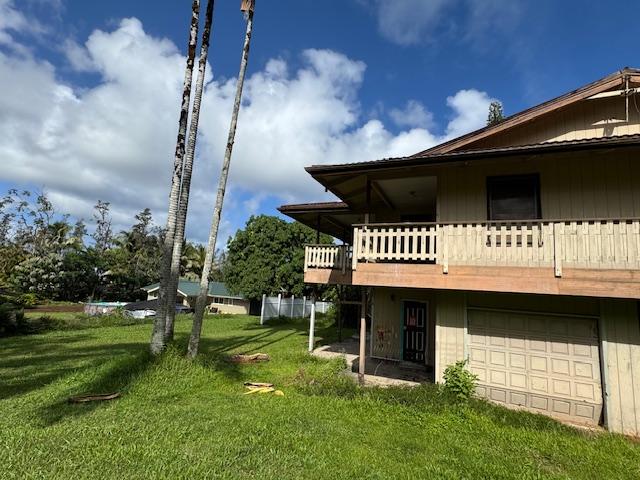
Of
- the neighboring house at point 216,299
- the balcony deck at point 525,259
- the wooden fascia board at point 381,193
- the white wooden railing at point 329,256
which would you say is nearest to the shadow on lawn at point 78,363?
the white wooden railing at point 329,256

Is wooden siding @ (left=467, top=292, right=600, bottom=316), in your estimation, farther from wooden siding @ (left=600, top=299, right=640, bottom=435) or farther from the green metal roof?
the green metal roof

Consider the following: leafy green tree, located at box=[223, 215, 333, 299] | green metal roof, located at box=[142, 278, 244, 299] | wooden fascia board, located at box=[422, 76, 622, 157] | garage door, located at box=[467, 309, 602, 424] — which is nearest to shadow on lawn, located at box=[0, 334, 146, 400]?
garage door, located at box=[467, 309, 602, 424]

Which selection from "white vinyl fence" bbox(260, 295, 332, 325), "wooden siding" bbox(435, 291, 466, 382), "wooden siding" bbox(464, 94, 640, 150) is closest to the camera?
"wooden siding" bbox(435, 291, 466, 382)

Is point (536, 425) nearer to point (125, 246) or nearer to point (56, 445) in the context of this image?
point (56, 445)

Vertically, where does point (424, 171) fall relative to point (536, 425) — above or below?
above

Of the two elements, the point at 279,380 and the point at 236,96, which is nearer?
the point at 279,380

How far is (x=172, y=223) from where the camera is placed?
972cm

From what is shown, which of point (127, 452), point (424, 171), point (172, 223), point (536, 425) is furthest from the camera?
point (172, 223)

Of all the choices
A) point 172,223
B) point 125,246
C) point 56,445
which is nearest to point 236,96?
point 172,223

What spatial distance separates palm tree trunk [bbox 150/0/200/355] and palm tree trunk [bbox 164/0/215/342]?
0.67ft

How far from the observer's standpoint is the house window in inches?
321

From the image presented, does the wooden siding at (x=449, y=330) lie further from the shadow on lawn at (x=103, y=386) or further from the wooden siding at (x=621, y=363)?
the shadow on lawn at (x=103, y=386)

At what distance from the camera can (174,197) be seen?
9.65m

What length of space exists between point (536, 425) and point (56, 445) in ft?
25.1
